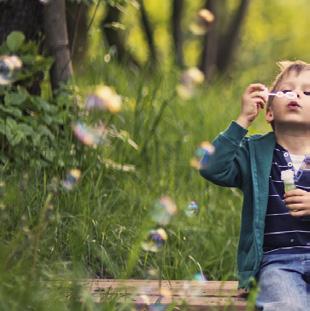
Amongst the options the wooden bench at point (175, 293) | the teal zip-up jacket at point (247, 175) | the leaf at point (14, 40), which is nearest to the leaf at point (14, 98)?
the leaf at point (14, 40)

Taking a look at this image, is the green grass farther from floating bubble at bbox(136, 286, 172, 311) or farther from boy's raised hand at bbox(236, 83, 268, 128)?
boy's raised hand at bbox(236, 83, 268, 128)

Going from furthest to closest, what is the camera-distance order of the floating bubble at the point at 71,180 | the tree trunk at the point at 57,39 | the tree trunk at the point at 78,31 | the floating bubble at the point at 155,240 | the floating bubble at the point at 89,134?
the tree trunk at the point at 78,31
the tree trunk at the point at 57,39
the floating bubble at the point at 89,134
the floating bubble at the point at 71,180
the floating bubble at the point at 155,240

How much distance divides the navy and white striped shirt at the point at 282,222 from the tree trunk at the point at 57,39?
1.43 metres

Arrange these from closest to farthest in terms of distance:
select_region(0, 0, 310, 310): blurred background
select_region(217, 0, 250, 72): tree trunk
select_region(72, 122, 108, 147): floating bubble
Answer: select_region(0, 0, 310, 310): blurred background, select_region(72, 122, 108, 147): floating bubble, select_region(217, 0, 250, 72): tree trunk

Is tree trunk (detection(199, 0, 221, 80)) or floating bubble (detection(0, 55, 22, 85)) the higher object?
floating bubble (detection(0, 55, 22, 85))

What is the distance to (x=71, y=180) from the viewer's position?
359cm

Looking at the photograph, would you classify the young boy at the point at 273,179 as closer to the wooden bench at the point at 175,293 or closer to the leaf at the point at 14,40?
the wooden bench at the point at 175,293

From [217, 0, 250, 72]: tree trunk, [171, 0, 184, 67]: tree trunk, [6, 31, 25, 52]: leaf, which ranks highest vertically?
[6, 31, 25, 52]: leaf

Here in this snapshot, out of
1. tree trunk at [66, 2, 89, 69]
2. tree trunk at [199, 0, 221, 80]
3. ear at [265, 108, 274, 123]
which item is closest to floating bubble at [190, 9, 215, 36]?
tree trunk at [199, 0, 221, 80]

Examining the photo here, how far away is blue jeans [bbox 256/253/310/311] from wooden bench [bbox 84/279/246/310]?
0.36 ft

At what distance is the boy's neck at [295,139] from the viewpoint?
3248 mm

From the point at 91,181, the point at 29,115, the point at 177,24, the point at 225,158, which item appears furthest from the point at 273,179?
the point at 177,24

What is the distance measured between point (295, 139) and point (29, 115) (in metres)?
1.36

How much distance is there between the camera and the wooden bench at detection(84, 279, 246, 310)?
116 inches
